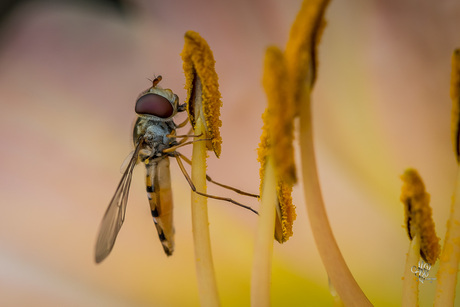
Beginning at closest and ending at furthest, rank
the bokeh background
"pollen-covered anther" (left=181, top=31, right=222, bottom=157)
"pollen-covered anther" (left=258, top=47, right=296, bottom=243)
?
"pollen-covered anther" (left=258, top=47, right=296, bottom=243)
"pollen-covered anther" (left=181, top=31, right=222, bottom=157)
the bokeh background

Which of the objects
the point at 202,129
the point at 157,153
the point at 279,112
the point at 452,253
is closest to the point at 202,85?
the point at 202,129

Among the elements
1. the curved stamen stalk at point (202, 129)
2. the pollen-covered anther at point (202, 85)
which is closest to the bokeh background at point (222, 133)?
the curved stamen stalk at point (202, 129)

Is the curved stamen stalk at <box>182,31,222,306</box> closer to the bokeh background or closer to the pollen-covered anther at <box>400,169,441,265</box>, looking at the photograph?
the bokeh background

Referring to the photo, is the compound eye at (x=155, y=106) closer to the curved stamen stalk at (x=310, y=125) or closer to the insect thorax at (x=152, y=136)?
the insect thorax at (x=152, y=136)

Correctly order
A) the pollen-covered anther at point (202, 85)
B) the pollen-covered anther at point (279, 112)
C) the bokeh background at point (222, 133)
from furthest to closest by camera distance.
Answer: the bokeh background at point (222, 133) → the pollen-covered anther at point (202, 85) → the pollen-covered anther at point (279, 112)

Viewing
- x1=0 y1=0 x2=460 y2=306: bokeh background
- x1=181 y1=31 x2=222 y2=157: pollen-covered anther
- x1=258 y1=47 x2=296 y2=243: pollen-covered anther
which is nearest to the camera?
x1=258 y1=47 x2=296 y2=243: pollen-covered anther

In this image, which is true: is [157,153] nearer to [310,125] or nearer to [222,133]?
[222,133]

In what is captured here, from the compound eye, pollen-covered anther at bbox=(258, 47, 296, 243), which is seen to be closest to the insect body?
the compound eye
